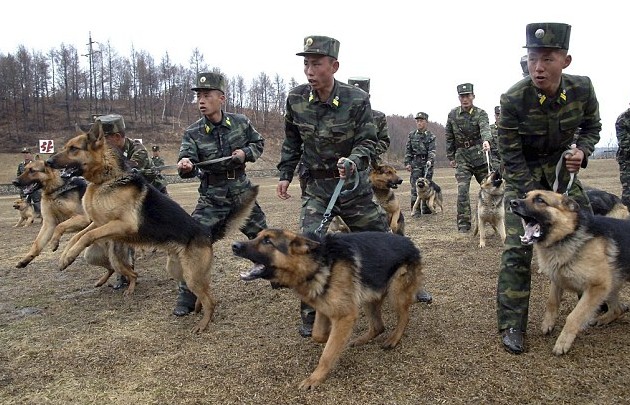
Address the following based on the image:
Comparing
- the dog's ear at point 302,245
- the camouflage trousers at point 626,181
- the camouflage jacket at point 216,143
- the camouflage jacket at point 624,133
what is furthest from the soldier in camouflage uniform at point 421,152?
the dog's ear at point 302,245

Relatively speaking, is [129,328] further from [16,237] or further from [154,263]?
[16,237]

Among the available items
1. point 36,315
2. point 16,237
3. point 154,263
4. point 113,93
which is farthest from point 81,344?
point 113,93

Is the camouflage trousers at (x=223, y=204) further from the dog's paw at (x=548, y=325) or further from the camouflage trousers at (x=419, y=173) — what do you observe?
the camouflage trousers at (x=419, y=173)

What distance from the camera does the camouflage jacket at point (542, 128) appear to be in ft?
13.7

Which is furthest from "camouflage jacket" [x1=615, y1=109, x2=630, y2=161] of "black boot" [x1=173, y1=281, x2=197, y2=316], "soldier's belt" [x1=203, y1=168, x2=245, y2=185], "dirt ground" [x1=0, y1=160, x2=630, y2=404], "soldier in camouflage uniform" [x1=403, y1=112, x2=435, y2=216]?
"black boot" [x1=173, y1=281, x2=197, y2=316]

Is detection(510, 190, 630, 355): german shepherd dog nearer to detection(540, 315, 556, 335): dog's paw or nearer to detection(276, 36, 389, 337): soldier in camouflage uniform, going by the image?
detection(540, 315, 556, 335): dog's paw

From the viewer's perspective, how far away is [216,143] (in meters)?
6.35

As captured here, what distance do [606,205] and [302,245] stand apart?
16.9 feet

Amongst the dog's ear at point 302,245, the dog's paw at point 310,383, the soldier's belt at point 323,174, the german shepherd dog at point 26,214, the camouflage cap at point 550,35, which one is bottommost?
the german shepherd dog at point 26,214

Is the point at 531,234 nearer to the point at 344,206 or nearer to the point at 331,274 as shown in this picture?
the point at 331,274

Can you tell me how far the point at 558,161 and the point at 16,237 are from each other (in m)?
14.0

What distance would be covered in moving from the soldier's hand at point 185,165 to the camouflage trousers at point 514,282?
3603 millimetres

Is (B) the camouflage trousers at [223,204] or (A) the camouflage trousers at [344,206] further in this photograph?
(B) the camouflage trousers at [223,204]

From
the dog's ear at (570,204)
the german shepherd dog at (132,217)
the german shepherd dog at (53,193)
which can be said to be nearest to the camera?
the dog's ear at (570,204)
